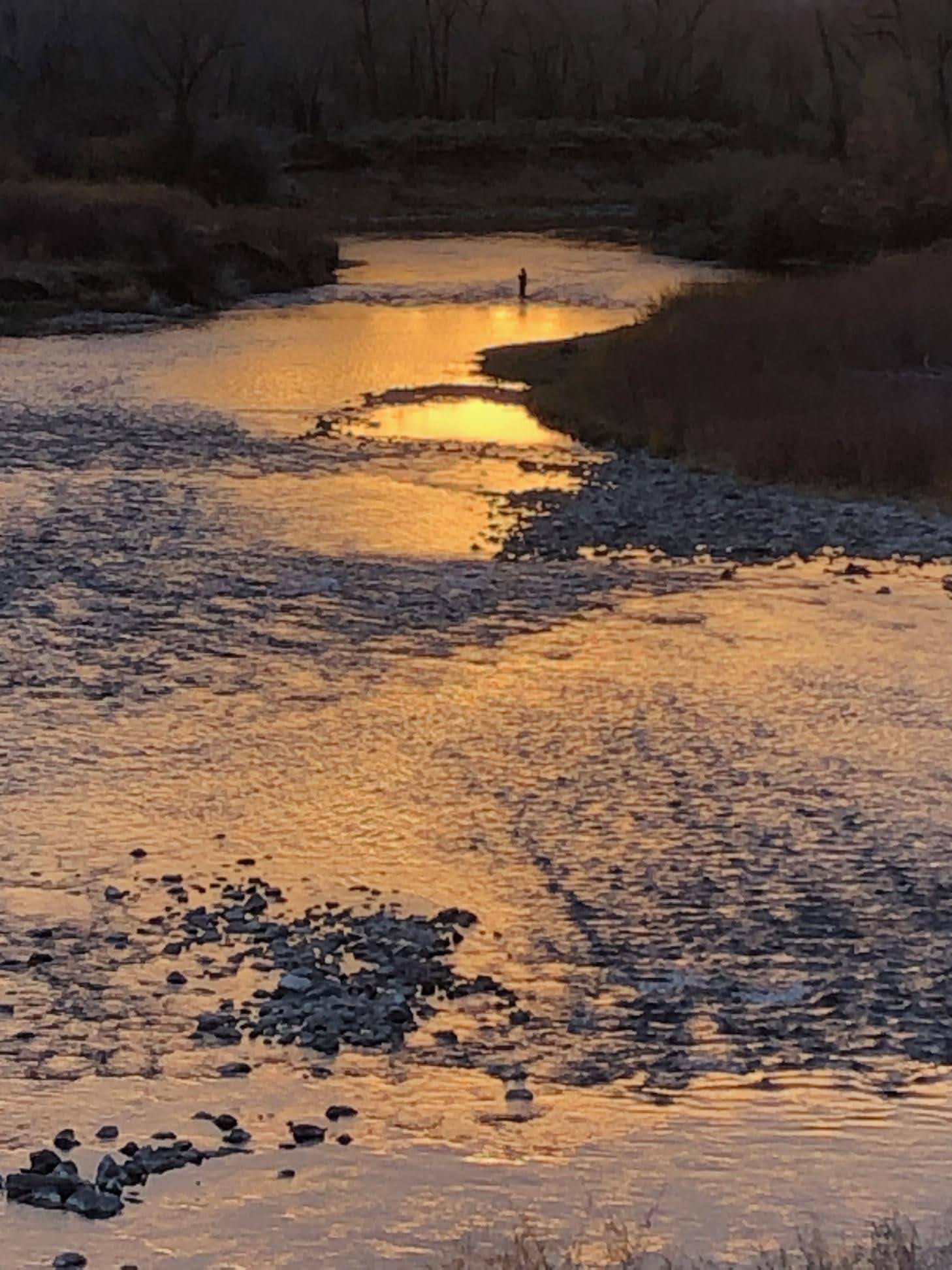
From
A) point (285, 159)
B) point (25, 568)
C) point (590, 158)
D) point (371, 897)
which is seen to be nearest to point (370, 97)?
point (590, 158)

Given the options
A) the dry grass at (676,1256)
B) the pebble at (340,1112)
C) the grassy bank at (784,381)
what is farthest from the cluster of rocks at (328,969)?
the grassy bank at (784,381)

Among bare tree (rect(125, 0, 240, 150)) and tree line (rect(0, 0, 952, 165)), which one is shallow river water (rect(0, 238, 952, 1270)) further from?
bare tree (rect(125, 0, 240, 150))

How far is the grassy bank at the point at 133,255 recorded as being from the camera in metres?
37.9

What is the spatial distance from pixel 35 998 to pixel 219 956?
32.2 inches

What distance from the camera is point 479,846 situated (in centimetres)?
1036

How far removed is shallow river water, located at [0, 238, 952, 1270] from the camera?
23.2 feet

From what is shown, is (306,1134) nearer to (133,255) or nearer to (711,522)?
(711,522)

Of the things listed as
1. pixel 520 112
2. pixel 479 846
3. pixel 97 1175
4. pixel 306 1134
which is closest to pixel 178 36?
pixel 520 112

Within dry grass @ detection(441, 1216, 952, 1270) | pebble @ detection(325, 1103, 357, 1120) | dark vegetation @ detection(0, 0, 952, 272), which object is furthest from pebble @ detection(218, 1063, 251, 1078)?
dark vegetation @ detection(0, 0, 952, 272)

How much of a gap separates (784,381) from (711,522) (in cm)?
568

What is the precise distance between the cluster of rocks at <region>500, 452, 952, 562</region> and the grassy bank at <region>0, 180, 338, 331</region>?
1793 cm

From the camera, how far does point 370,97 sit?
9194cm

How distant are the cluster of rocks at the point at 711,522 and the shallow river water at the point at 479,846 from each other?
47cm

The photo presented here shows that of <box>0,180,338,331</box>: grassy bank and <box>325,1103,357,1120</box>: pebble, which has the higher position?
<box>0,180,338,331</box>: grassy bank
